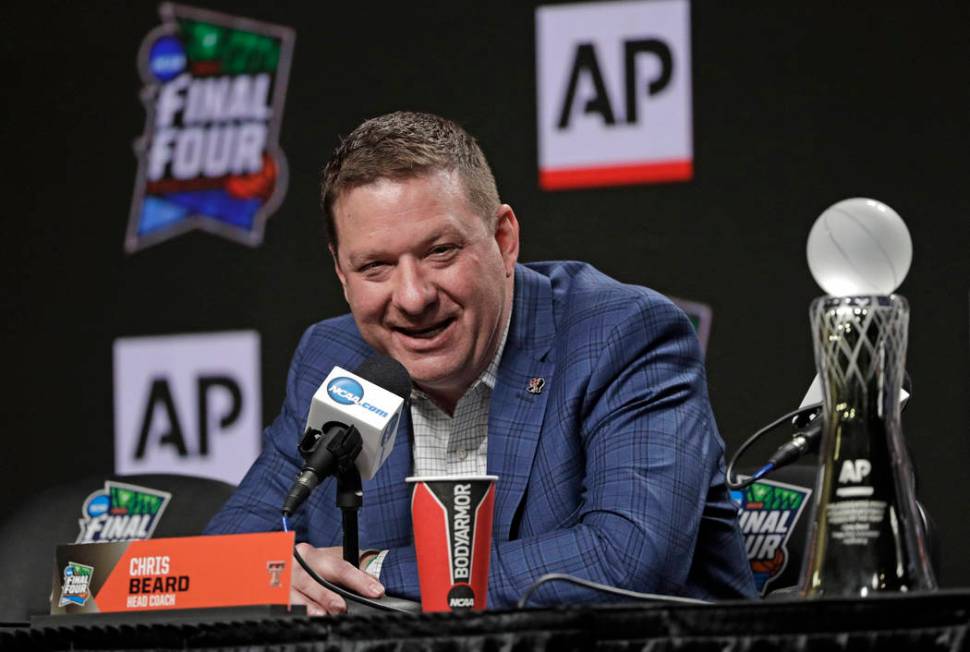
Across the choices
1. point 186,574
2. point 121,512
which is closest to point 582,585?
point 186,574

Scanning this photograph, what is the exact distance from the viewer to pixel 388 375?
2043 millimetres

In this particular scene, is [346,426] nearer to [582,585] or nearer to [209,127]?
[582,585]

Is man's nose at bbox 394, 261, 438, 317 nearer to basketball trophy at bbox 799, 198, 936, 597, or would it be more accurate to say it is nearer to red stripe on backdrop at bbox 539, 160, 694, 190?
basketball trophy at bbox 799, 198, 936, 597

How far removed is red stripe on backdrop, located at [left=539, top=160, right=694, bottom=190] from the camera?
3125 millimetres

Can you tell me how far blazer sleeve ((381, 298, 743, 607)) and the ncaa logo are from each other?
33cm

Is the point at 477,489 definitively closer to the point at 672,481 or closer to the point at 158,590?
the point at 158,590

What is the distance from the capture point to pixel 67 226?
3564mm

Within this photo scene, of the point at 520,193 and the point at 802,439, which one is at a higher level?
the point at 520,193

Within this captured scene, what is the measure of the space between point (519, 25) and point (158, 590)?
7.75 feet

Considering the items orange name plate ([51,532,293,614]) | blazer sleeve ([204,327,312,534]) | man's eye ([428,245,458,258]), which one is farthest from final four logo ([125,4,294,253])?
orange name plate ([51,532,293,614])

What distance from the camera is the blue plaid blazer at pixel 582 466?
172 cm

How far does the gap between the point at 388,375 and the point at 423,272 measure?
0.18m

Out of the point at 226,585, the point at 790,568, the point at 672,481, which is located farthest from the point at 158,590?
the point at 790,568

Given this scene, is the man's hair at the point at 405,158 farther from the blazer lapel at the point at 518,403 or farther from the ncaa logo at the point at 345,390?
the ncaa logo at the point at 345,390
